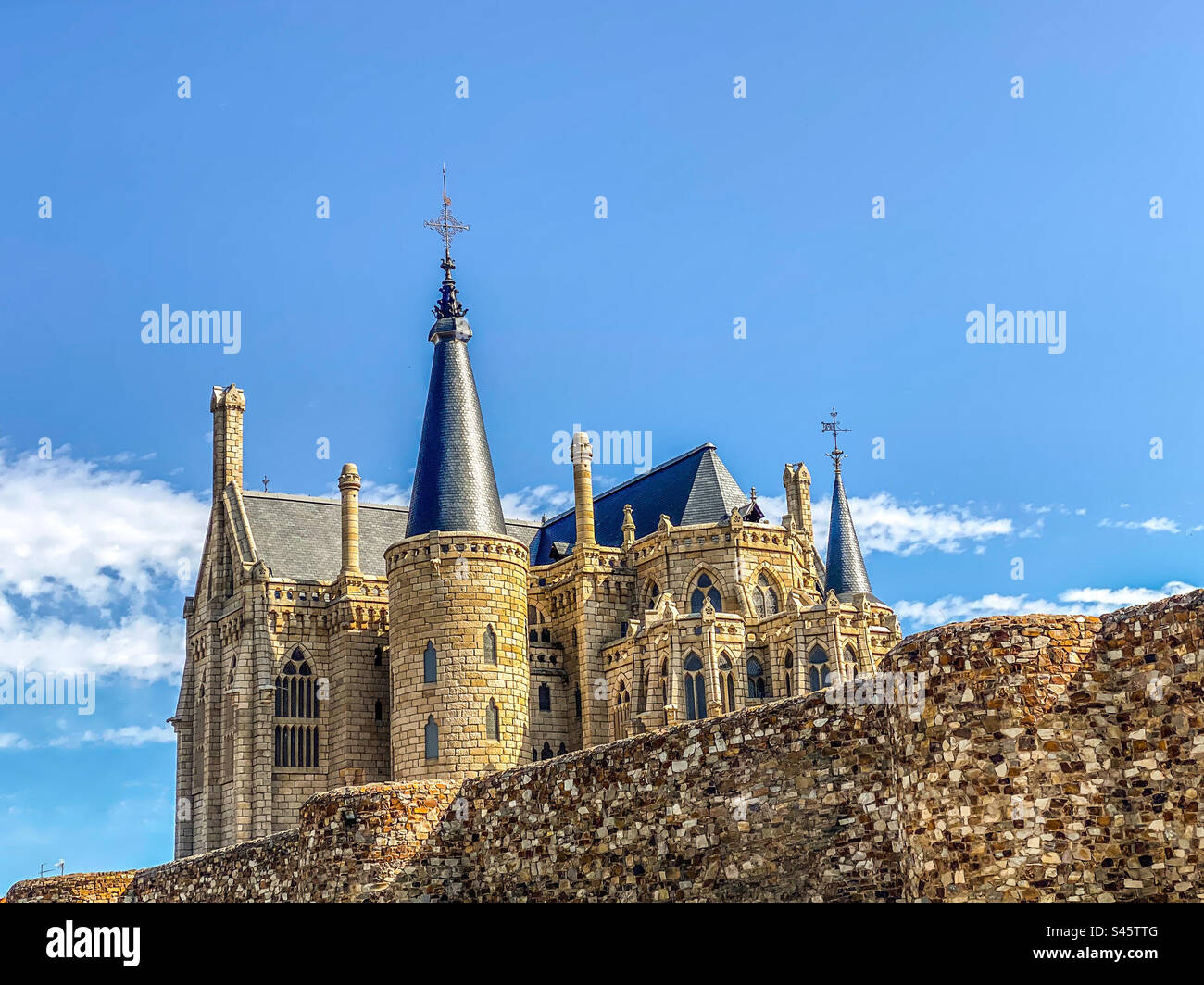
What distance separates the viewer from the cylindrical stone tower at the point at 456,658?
5156 cm

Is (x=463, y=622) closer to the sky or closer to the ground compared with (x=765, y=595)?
closer to the ground

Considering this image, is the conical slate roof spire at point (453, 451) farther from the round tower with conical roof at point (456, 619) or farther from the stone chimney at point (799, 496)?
the stone chimney at point (799, 496)

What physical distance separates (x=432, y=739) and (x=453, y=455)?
10538 mm

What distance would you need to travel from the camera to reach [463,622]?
5250 cm

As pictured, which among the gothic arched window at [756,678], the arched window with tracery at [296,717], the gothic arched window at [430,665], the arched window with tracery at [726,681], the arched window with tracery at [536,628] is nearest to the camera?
the gothic arched window at [430,665]

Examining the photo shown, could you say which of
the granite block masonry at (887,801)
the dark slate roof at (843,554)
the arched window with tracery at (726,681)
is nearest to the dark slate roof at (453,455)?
the arched window with tracery at (726,681)

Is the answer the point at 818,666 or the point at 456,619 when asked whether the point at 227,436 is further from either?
the point at 818,666

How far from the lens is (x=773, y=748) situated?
17422 millimetres

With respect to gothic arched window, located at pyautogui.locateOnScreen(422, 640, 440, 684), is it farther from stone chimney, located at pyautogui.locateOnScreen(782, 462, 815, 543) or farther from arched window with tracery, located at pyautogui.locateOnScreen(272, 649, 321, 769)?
stone chimney, located at pyautogui.locateOnScreen(782, 462, 815, 543)

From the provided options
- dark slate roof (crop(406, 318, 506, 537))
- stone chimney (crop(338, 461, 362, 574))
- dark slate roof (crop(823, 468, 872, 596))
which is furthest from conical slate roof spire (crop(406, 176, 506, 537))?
dark slate roof (crop(823, 468, 872, 596))

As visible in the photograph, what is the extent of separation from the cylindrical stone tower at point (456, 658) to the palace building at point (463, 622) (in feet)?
0.23

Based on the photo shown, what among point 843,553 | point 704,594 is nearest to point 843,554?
point 843,553
